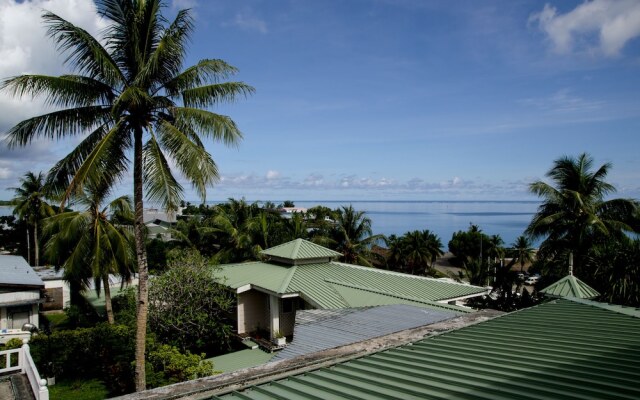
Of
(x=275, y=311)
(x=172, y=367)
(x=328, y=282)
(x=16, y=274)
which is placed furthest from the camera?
(x=16, y=274)

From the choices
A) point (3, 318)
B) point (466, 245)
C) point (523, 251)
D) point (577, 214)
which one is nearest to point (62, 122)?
point (3, 318)

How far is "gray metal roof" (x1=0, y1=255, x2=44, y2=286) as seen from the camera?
20.5 metres

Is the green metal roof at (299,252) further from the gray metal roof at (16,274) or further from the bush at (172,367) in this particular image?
the gray metal roof at (16,274)

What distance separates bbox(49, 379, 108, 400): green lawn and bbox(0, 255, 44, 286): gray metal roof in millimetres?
7540

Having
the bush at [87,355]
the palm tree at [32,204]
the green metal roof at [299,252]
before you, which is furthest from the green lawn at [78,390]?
the palm tree at [32,204]

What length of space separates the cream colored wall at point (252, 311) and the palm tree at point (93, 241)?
6.10 meters

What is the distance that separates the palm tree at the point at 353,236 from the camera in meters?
33.0

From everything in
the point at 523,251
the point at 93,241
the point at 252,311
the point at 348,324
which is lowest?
the point at 523,251

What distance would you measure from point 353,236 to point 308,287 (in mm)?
16345

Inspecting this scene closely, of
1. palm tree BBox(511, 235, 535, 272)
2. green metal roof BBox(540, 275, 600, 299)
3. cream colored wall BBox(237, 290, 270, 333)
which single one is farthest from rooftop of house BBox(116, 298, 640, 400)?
palm tree BBox(511, 235, 535, 272)

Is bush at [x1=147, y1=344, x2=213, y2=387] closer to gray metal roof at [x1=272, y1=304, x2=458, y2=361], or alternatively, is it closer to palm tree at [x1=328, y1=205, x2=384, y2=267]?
gray metal roof at [x1=272, y1=304, x2=458, y2=361]

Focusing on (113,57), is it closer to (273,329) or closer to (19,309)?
(273,329)

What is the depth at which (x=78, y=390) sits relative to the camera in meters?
14.6

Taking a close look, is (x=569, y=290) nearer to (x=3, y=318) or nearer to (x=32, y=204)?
(x=3, y=318)
